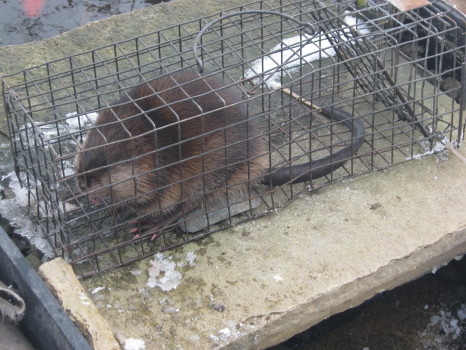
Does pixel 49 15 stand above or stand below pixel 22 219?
below

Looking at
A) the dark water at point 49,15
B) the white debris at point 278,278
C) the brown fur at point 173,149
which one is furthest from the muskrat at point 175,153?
the dark water at point 49,15

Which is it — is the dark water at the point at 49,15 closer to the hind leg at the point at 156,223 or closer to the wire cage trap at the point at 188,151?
the wire cage trap at the point at 188,151

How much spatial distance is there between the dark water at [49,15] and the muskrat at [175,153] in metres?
2.89

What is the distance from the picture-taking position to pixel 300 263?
143 inches

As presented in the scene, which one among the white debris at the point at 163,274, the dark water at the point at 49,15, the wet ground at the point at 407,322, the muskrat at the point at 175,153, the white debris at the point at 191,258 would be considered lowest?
the wet ground at the point at 407,322

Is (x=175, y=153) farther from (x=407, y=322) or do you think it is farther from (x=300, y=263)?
(x=407, y=322)

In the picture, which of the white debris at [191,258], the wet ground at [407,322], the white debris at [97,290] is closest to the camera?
the white debris at [97,290]

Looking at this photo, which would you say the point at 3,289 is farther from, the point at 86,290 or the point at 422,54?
the point at 422,54

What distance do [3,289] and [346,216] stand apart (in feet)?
5.55

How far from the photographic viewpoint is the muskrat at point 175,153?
11.5ft

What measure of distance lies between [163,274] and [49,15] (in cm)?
375

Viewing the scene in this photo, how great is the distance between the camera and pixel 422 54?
5.19 metres

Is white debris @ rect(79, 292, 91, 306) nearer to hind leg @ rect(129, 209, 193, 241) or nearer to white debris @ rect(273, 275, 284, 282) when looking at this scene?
hind leg @ rect(129, 209, 193, 241)

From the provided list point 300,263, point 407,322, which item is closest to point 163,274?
point 300,263
